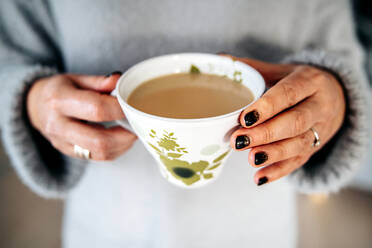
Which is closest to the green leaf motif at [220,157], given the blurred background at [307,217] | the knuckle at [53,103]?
the knuckle at [53,103]

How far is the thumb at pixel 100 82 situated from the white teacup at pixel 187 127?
3 centimetres

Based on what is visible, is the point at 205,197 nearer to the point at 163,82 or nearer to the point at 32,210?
the point at 163,82

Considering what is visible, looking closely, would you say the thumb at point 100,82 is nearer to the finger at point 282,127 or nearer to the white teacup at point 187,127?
the white teacup at point 187,127

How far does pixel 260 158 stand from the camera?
1.30 ft

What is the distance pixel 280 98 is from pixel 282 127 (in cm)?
4

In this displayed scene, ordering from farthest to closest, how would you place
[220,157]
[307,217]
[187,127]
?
[307,217] → [220,157] → [187,127]

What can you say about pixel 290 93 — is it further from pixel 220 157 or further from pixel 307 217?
pixel 307 217

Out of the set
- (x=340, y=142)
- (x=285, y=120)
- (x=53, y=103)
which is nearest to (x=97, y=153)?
(x=53, y=103)

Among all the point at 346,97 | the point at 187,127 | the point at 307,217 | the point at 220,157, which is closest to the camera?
the point at 187,127

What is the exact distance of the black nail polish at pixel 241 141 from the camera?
0.36m

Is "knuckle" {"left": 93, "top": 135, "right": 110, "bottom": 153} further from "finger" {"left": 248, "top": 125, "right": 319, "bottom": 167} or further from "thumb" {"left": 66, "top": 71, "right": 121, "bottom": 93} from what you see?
"finger" {"left": 248, "top": 125, "right": 319, "bottom": 167}

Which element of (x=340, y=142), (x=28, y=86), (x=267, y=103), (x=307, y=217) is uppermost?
(x=267, y=103)

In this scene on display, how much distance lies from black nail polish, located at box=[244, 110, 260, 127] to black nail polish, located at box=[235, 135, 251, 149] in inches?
0.9

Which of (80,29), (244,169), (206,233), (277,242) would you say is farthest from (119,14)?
(277,242)
